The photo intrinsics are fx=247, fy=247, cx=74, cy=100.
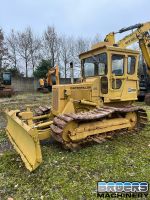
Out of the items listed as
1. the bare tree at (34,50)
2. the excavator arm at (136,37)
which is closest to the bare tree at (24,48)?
the bare tree at (34,50)

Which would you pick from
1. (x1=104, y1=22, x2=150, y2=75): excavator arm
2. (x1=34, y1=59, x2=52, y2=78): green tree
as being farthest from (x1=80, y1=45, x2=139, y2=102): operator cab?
(x1=34, y1=59, x2=52, y2=78): green tree


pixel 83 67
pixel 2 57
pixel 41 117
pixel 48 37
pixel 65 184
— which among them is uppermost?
pixel 48 37

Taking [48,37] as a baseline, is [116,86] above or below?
below

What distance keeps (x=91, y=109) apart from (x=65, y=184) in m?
2.97

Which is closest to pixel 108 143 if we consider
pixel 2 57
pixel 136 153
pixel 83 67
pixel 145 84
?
pixel 136 153

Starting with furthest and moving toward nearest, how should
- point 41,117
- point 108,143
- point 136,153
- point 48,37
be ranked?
1. point 48,37
2. point 41,117
3. point 108,143
4. point 136,153

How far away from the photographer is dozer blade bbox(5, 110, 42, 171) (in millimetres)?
4699

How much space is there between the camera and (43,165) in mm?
5023

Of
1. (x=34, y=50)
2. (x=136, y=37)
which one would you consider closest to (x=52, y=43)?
(x=34, y=50)

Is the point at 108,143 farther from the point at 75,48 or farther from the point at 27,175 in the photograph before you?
the point at 75,48

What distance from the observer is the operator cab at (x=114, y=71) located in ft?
22.2

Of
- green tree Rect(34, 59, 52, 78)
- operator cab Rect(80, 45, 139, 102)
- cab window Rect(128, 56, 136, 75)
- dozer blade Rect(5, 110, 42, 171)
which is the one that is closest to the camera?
dozer blade Rect(5, 110, 42, 171)

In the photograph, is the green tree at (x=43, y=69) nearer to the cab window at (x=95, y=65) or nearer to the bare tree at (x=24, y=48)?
the bare tree at (x=24, y=48)

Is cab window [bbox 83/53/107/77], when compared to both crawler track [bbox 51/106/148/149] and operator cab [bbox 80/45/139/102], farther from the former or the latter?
crawler track [bbox 51/106/148/149]
